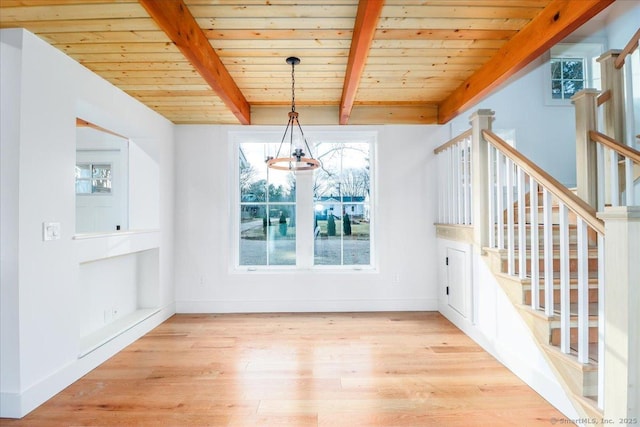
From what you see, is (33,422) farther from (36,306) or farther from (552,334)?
(552,334)

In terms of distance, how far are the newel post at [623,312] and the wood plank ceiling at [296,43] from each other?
49.8 inches

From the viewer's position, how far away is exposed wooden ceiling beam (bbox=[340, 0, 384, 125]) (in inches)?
74.7

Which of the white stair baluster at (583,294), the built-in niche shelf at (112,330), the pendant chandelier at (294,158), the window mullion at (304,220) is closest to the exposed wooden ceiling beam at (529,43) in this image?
the white stair baluster at (583,294)

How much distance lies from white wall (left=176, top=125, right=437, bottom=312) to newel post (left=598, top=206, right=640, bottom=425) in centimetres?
251

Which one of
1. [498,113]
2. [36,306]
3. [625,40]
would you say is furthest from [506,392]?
[625,40]

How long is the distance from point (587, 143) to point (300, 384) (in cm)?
299

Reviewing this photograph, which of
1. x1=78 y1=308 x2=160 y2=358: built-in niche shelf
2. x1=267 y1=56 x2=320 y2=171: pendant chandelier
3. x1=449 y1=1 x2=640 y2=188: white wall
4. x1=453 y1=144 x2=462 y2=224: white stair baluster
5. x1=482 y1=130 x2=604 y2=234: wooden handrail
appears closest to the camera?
x1=482 y1=130 x2=604 y2=234: wooden handrail

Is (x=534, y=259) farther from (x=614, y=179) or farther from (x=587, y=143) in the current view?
(x=587, y=143)

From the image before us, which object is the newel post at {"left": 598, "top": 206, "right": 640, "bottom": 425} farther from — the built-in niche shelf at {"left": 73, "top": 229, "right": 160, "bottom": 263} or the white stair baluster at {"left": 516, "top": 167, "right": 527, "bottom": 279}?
the built-in niche shelf at {"left": 73, "top": 229, "right": 160, "bottom": 263}

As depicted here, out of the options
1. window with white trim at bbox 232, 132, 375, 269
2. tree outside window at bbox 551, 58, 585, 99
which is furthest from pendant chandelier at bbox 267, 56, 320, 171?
tree outside window at bbox 551, 58, 585, 99

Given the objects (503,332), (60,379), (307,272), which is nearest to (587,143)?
(503,332)

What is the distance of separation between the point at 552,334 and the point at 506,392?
1.72 feet

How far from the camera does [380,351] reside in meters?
2.87

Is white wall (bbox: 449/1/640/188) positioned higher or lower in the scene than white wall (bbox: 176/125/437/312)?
higher
